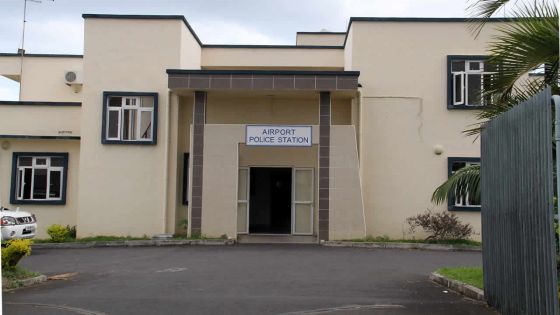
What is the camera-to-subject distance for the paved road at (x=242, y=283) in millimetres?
8383

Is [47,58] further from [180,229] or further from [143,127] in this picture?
[180,229]

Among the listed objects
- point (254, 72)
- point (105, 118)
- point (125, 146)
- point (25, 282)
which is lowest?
point (25, 282)

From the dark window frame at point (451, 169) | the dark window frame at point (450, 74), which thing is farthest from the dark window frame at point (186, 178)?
the dark window frame at point (450, 74)

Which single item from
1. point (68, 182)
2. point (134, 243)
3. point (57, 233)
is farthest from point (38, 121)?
point (134, 243)

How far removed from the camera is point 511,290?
23.0 feet

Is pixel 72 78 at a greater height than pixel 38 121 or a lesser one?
greater

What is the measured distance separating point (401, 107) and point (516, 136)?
13.1 meters

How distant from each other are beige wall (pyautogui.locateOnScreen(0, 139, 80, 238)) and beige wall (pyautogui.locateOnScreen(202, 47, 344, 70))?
18.6 feet

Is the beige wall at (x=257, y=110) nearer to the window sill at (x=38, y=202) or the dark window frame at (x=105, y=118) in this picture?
the dark window frame at (x=105, y=118)

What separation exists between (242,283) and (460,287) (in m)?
3.58

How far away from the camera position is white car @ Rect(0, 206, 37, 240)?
607 inches

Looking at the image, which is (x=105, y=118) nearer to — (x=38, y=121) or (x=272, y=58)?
(x=38, y=121)

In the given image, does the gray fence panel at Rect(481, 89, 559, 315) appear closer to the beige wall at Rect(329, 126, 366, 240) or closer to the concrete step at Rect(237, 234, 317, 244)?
the beige wall at Rect(329, 126, 366, 240)

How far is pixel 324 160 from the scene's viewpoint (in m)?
18.6
